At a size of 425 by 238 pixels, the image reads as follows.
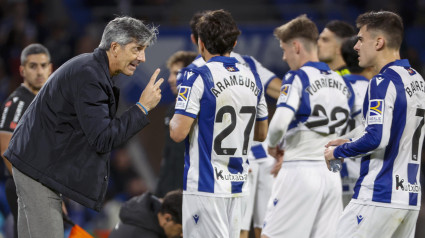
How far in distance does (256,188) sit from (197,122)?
2281mm

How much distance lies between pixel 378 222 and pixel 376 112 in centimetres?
79

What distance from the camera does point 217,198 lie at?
16.3ft

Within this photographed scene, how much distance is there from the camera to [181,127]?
191 inches

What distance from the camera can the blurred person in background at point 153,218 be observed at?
241 inches

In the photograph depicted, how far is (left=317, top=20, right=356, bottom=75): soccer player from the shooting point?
6.89 metres

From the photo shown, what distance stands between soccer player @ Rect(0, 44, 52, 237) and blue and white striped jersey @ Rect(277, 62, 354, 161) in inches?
103

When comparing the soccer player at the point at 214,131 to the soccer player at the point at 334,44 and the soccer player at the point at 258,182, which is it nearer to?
the soccer player at the point at 258,182

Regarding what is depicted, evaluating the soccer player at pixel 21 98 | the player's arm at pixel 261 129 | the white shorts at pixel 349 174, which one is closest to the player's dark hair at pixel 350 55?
the white shorts at pixel 349 174

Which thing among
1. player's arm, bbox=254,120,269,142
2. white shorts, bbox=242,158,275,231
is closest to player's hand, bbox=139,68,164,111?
player's arm, bbox=254,120,269,142

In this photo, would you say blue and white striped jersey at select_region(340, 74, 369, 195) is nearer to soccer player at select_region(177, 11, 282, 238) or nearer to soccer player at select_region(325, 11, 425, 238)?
soccer player at select_region(177, 11, 282, 238)

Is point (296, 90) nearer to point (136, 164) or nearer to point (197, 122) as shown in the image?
Result: point (197, 122)

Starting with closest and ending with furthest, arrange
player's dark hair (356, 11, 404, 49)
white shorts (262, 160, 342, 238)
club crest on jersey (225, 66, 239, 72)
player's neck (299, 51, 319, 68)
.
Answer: player's dark hair (356, 11, 404, 49) → club crest on jersey (225, 66, 239, 72) → white shorts (262, 160, 342, 238) → player's neck (299, 51, 319, 68)

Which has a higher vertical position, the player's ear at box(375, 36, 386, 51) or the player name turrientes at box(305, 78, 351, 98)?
the player's ear at box(375, 36, 386, 51)

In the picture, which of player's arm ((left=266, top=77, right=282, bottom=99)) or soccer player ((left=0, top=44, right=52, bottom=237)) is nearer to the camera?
soccer player ((left=0, top=44, right=52, bottom=237))
